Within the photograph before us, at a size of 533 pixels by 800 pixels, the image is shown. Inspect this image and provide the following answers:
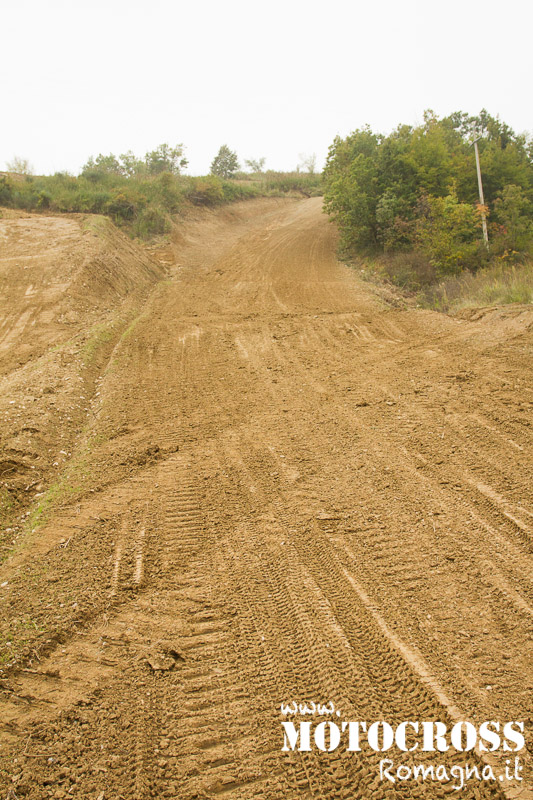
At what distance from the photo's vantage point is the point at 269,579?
12.5 feet

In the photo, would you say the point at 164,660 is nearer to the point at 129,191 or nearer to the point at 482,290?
the point at 482,290

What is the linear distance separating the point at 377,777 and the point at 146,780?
4.05 feet

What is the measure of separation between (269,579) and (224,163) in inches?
1627

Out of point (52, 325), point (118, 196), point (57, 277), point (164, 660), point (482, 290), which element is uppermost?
point (118, 196)

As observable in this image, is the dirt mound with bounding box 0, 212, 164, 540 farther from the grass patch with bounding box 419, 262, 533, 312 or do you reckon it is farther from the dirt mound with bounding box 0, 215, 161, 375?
the grass patch with bounding box 419, 262, 533, 312

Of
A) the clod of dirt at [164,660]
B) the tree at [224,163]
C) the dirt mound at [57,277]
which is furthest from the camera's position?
the tree at [224,163]

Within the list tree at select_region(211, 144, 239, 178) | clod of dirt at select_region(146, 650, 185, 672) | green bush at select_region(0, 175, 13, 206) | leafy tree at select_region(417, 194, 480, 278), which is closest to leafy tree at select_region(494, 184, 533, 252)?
leafy tree at select_region(417, 194, 480, 278)

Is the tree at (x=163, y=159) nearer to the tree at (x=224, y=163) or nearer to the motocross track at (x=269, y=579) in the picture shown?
the tree at (x=224, y=163)

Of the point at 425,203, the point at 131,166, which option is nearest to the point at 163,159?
the point at 131,166

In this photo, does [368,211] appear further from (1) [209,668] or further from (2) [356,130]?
(1) [209,668]

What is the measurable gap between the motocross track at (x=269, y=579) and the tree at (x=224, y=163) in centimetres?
3611

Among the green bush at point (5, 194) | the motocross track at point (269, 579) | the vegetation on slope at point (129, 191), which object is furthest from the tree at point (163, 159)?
the motocross track at point (269, 579)

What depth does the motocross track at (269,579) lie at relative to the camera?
8.59ft

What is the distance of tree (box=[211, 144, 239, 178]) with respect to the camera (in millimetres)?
38844
